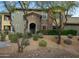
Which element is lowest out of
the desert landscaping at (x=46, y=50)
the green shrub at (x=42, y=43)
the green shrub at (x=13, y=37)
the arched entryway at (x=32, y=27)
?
the desert landscaping at (x=46, y=50)

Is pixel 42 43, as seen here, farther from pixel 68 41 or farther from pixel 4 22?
pixel 4 22

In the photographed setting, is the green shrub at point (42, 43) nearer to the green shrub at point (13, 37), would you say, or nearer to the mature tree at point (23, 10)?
the mature tree at point (23, 10)

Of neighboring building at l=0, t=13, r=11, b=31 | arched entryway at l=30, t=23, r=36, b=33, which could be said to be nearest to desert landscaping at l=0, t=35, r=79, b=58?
arched entryway at l=30, t=23, r=36, b=33

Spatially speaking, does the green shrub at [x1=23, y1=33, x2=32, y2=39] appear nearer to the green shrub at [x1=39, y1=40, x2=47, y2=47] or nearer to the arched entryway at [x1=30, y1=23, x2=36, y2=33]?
the arched entryway at [x1=30, y1=23, x2=36, y2=33]

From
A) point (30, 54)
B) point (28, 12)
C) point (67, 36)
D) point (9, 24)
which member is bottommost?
point (30, 54)

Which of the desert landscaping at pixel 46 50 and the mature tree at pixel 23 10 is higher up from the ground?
the mature tree at pixel 23 10

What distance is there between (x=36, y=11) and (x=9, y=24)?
1.91 ft

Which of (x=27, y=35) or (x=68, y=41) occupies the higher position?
(x=27, y=35)

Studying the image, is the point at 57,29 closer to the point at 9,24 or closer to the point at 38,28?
the point at 38,28

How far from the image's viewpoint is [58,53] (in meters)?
3.79

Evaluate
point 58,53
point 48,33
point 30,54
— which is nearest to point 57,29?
point 48,33

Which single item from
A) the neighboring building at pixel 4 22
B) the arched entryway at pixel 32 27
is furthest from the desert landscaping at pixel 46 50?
the neighboring building at pixel 4 22

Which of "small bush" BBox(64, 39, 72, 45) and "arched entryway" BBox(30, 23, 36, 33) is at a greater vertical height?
"arched entryway" BBox(30, 23, 36, 33)

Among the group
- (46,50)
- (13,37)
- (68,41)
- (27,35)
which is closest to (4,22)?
(13,37)
